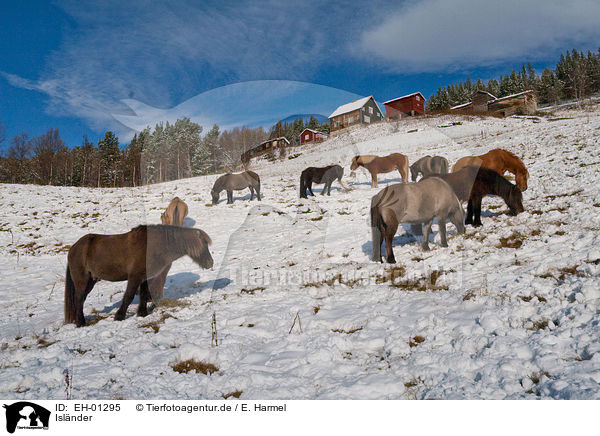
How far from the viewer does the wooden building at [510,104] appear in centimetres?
5231

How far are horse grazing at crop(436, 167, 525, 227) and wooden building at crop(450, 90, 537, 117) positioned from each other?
179ft

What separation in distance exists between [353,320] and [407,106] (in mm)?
68979

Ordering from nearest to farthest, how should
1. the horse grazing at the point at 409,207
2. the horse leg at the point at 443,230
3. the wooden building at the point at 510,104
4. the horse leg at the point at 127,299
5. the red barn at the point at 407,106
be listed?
the horse leg at the point at 127,299 → the horse grazing at the point at 409,207 → the horse leg at the point at 443,230 → the wooden building at the point at 510,104 → the red barn at the point at 407,106

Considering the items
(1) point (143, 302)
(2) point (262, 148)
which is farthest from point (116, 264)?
(2) point (262, 148)

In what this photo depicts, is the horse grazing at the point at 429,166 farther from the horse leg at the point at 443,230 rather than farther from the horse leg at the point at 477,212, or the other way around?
the horse leg at the point at 443,230

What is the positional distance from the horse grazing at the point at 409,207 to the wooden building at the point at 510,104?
5689cm

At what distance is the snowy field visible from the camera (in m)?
2.84

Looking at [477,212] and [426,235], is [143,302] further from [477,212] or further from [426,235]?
[477,212]

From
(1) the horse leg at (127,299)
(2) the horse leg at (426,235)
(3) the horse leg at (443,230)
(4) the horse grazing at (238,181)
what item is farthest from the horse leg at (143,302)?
(4) the horse grazing at (238,181)

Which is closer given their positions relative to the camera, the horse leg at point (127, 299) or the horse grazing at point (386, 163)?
the horse leg at point (127, 299)
